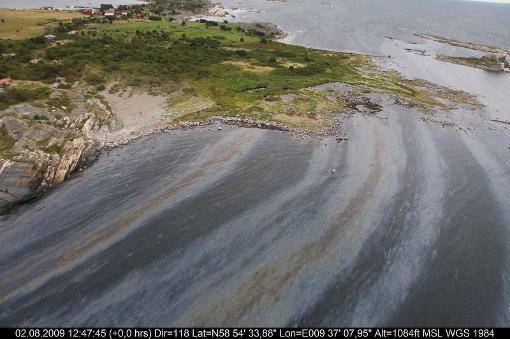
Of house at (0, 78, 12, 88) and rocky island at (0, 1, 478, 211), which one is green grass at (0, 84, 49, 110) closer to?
rocky island at (0, 1, 478, 211)

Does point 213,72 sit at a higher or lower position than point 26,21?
lower

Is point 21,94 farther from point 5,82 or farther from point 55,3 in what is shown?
point 55,3

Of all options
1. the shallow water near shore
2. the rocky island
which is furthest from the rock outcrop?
the shallow water near shore

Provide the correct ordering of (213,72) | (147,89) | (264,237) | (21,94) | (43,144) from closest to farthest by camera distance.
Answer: (264,237) < (43,144) < (21,94) < (147,89) < (213,72)

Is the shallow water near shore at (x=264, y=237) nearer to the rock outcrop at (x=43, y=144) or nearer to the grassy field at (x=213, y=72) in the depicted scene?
the rock outcrop at (x=43, y=144)

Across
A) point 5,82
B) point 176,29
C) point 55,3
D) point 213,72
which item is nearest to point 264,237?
point 5,82

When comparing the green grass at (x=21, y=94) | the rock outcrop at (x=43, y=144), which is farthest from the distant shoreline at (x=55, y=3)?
the rock outcrop at (x=43, y=144)
